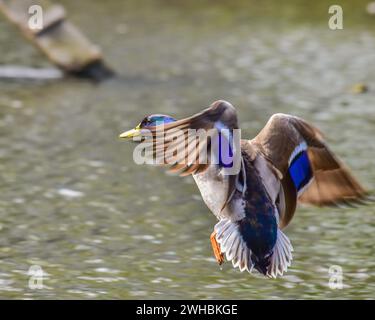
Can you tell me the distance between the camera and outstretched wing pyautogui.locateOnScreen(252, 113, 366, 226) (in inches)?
292

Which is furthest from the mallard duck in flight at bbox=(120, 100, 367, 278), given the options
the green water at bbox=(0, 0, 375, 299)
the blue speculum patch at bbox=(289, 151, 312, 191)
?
the green water at bbox=(0, 0, 375, 299)

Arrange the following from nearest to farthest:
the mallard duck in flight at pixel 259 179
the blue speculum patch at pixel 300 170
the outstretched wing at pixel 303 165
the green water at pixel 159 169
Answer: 1. the mallard duck in flight at pixel 259 179
2. the outstretched wing at pixel 303 165
3. the blue speculum patch at pixel 300 170
4. the green water at pixel 159 169

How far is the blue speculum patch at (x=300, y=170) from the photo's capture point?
754cm

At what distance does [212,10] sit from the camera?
61.0 feet

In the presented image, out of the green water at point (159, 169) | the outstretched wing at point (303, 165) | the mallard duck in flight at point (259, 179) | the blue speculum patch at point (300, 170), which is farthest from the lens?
the green water at point (159, 169)

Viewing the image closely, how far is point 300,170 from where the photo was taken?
7.62 m

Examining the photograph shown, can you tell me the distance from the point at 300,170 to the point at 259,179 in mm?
566

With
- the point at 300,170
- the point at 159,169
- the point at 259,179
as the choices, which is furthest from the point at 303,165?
the point at 159,169

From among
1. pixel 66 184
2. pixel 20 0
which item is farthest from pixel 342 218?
pixel 20 0

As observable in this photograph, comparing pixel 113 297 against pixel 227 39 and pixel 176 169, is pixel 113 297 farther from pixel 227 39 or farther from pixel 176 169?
pixel 227 39

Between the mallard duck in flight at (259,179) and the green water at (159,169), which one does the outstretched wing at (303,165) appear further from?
the green water at (159,169)

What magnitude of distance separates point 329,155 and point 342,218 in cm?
168

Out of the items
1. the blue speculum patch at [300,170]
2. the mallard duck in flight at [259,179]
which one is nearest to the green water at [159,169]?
the mallard duck in flight at [259,179]

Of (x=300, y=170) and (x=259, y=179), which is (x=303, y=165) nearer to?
(x=300, y=170)
